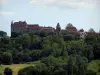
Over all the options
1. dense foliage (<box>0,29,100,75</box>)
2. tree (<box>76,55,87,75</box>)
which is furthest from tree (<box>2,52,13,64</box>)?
tree (<box>76,55,87,75</box>)

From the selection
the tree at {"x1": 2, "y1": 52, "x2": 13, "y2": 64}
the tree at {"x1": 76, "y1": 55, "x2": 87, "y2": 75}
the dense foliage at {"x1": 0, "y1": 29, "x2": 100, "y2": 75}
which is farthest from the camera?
the tree at {"x1": 2, "y1": 52, "x2": 13, "y2": 64}

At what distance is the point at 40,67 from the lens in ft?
91.6

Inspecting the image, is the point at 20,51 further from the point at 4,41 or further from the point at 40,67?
the point at 40,67

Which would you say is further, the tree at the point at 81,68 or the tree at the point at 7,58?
the tree at the point at 7,58

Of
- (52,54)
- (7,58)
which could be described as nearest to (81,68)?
(52,54)

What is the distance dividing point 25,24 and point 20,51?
24488 millimetres

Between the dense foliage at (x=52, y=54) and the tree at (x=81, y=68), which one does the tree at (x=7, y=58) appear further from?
the tree at (x=81, y=68)

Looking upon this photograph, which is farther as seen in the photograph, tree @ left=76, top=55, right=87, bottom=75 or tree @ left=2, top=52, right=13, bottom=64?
tree @ left=2, top=52, right=13, bottom=64

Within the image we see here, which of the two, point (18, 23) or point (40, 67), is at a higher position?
point (18, 23)

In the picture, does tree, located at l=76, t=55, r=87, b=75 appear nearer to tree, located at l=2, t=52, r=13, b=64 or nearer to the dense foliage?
the dense foliage

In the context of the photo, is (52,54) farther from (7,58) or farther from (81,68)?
(81,68)

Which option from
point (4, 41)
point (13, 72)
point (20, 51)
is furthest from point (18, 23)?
point (13, 72)

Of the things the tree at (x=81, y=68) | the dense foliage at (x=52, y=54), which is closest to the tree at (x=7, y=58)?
the dense foliage at (x=52, y=54)

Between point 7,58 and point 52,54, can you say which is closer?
point 7,58
